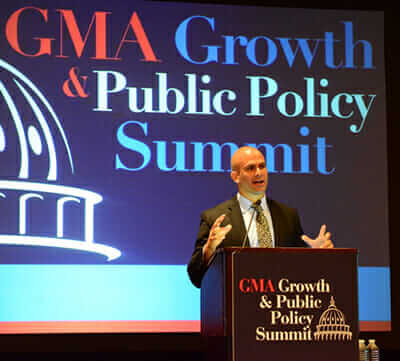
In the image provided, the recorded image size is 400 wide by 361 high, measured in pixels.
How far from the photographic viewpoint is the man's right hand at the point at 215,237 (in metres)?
3.01

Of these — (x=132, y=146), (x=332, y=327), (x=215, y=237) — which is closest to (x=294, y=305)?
(x=332, y=327)

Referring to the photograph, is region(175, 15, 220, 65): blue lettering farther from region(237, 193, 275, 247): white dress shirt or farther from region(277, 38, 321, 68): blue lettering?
region(237, 193, 275, 247): white dress shirt

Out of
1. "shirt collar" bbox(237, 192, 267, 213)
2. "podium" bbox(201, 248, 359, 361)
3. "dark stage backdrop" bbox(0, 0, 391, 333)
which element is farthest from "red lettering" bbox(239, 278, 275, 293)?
"dark stage backdrop" bbox(0, 0, 391, 333)

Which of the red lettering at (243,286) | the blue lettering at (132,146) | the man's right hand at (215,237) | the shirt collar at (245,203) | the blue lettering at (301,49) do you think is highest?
the blue lettering at (301,49)

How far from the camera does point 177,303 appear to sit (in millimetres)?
4895

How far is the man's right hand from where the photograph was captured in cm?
301

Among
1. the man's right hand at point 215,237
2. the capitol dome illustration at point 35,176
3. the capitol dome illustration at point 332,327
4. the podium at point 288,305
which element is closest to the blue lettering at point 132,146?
the capitol dome illustration at point 35,176

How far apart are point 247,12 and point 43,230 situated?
2123 millimetres

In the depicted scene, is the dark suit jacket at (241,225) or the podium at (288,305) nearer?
the podium at (288,305)

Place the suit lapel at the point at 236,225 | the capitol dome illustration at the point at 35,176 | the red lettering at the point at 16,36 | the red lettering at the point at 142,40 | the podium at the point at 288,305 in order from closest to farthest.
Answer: the podium at the point at 288,305, the suit lapel at the point at 236,225, the capitol dome illustration at the point at 35,176, the red lettering at the point at 16,36, the red lettering at the point at 142,40

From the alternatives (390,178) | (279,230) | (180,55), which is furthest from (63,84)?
(390,178)

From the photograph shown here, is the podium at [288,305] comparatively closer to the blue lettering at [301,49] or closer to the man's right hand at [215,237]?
the man's right hand at [215,237]

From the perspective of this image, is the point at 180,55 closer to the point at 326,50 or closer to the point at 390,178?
the point at 326,50

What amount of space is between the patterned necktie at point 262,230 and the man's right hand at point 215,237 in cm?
55
